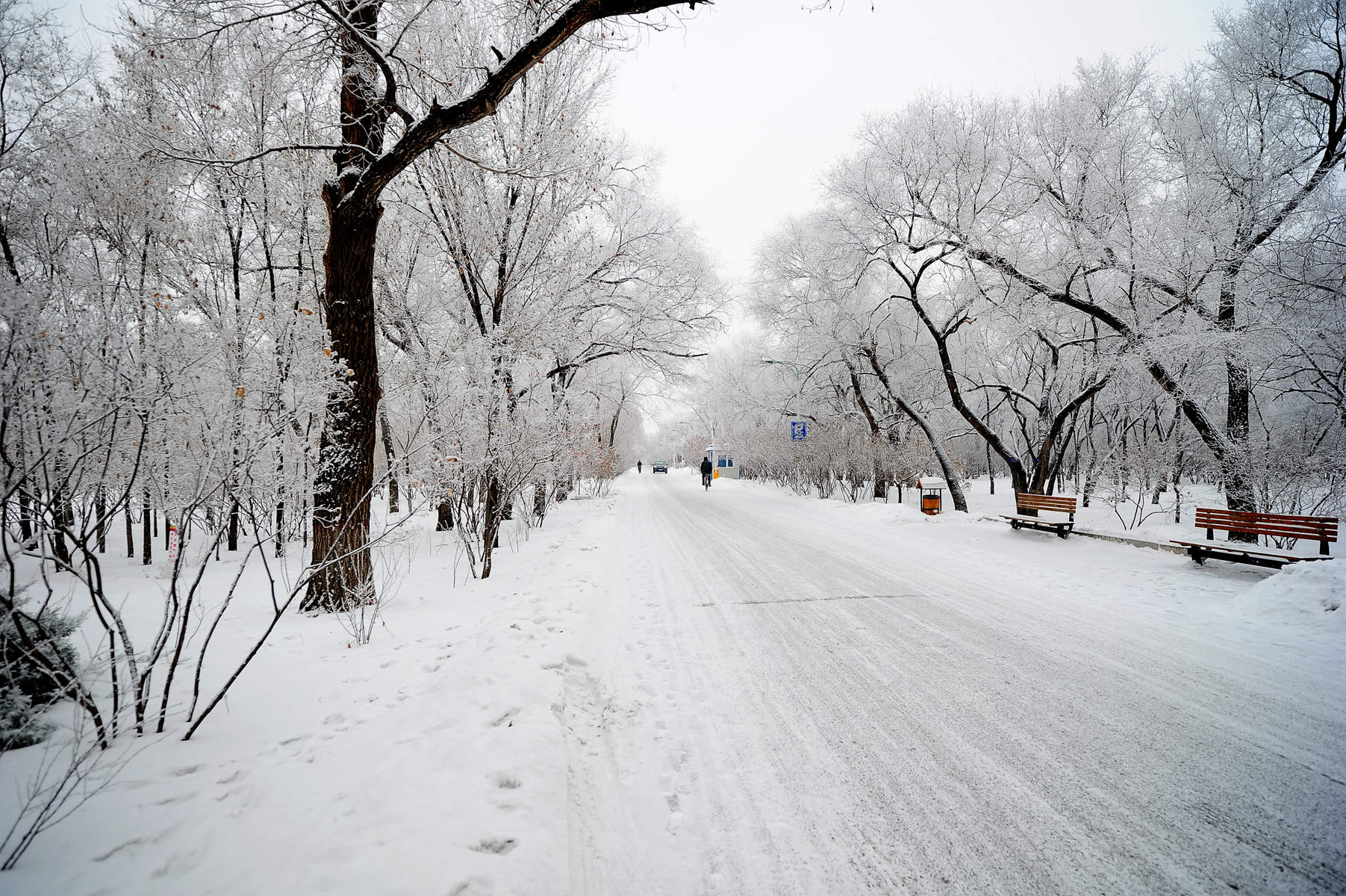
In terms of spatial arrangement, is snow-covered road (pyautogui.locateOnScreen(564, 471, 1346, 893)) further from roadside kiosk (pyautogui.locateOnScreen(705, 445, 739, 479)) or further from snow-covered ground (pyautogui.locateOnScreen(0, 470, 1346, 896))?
roadside kiosk (pyautogui.locateOnScreen(705, 445, 739, 479))

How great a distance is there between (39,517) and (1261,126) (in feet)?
53.2

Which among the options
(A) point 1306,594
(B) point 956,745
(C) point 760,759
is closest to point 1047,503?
(A) point 1306,594

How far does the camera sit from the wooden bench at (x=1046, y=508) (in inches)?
364

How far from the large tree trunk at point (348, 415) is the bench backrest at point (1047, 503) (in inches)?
431

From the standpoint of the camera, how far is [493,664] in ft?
11.8

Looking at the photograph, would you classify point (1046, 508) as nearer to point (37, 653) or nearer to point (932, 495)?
point (932, 495)

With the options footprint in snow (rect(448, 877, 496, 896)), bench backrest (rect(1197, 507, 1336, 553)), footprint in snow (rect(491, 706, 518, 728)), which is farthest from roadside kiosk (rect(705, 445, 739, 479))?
footprint in snow (rect(448, 877, 496, 896))

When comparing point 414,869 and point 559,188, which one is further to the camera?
point 559,188

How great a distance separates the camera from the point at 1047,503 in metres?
9.98

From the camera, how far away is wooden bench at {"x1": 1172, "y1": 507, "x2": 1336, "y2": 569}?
6.08 metres

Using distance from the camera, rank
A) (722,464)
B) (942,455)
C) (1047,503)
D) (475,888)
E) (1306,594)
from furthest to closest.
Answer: (722,464)
(942,455)
(1047,503)
(1306,594)
(475,888)

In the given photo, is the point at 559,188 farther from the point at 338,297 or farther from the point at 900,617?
the point at 900,617

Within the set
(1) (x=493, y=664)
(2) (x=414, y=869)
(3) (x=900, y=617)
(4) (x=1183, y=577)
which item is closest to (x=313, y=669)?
(1) (x=493, y=664)

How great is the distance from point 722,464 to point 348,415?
5217 centimetres
